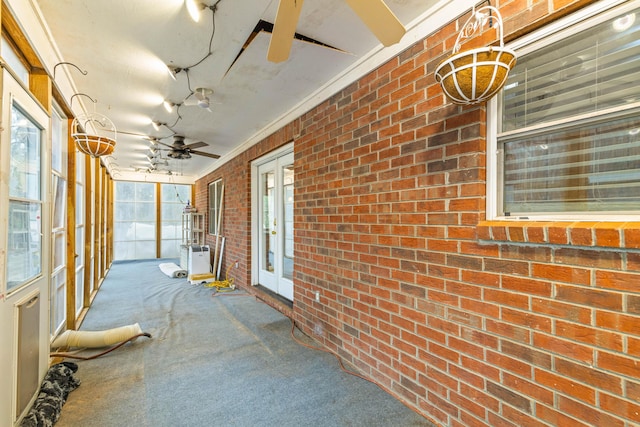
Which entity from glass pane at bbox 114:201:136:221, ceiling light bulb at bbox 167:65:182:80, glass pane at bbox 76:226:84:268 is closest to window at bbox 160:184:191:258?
glass pane at bbox 114:201:136:221

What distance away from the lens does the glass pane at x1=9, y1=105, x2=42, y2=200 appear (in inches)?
68.7

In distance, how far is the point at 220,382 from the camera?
92.1 inches

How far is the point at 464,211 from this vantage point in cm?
169

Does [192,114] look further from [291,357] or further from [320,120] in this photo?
[291,357]

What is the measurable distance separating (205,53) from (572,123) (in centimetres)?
260

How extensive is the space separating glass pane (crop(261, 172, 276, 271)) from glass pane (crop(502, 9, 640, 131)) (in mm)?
3574

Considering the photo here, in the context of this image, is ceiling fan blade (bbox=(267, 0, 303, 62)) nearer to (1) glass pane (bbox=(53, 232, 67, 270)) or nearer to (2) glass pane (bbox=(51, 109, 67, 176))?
(2) glass pane (bbox=(51, 109, 67, 176))

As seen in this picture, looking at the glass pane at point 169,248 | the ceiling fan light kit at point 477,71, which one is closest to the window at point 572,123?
the ceiling fan light kit at point 477,71

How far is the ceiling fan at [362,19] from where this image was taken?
1185 mm

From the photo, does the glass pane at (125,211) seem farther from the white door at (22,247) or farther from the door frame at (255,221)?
the white door at (22,247)

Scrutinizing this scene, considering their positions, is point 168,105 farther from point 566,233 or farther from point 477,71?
point 566,233

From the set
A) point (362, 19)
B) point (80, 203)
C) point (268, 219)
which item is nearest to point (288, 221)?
point (268, 219)

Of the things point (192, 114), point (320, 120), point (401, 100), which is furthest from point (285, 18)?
point (192, 114)

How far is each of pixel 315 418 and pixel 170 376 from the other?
1363 mm
